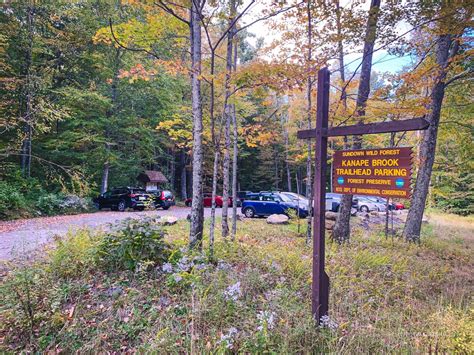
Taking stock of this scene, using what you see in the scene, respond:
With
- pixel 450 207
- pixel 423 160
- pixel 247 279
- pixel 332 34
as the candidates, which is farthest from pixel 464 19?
pixel 450 207

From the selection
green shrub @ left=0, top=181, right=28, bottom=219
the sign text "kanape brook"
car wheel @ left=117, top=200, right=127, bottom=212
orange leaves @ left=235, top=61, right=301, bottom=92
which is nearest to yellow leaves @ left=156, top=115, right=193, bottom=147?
orange leaves @ left=235, top=61, right=301, bottom=92

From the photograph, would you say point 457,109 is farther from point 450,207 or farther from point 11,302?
point 450,207

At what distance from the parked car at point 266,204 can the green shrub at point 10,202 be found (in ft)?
33.3

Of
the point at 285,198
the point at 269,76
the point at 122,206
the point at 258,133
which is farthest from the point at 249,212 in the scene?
the point at 269,76

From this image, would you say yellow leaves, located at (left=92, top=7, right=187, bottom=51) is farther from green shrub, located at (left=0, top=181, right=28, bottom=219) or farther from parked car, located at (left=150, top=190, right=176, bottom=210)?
parked car, located at (left=150, top=190, right=176, bottom=210)

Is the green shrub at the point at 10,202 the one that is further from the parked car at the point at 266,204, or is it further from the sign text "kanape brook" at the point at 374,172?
the sign text "kanape brook" at the point at 374,172

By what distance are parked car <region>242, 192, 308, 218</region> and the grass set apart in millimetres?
9207

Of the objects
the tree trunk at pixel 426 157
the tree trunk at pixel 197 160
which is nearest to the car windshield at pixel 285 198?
the tree trunk at pixel 426 157

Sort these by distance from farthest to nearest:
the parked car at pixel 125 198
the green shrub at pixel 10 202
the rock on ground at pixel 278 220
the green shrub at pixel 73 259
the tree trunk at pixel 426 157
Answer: the parked car at pixel 125 198
the rock on ground at pixel 278 220
the green shrub at pixel 10 202
the tree trunk at pixel 426 157
the green shrub at pixel 73 259

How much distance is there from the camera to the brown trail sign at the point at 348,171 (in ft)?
8.63

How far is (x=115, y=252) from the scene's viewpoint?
3.98 m

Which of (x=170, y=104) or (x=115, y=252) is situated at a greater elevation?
(x=170, y=104)

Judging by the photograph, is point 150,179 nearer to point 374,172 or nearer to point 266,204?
point 266,204

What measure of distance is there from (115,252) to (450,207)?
24.5m
